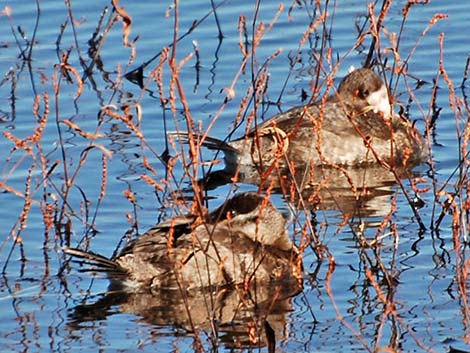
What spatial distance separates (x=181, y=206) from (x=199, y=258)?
3.44ft

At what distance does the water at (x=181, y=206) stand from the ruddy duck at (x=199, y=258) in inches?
5.9

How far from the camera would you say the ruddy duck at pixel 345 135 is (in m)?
12.1

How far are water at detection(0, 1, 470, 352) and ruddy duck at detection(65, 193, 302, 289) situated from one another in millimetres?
151

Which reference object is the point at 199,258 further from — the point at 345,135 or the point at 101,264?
the point at 345,135

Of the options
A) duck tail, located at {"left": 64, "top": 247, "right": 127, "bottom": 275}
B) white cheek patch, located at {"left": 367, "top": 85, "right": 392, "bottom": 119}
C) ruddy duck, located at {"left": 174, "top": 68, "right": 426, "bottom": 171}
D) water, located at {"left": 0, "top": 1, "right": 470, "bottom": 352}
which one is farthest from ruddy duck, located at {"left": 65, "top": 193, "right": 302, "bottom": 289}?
white cheek patch, located at {"left": 367, "top": 85, "right": 392, "bottom": 119}

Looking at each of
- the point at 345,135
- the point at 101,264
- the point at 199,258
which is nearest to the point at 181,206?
the point at 199,258

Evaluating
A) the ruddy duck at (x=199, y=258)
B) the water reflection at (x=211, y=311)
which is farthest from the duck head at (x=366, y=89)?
the water reflection at (x=211, y=311)

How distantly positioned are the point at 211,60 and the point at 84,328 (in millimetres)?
5656

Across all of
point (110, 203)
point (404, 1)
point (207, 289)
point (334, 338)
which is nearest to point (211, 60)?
point (404, 1)

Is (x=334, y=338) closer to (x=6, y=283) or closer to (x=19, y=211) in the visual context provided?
(x=6, y=283)

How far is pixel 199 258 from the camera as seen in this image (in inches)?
366

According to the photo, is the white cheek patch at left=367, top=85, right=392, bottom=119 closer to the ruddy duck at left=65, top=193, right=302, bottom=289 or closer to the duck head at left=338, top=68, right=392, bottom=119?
the duck head at left=338, top=68, right=392, bottom=119

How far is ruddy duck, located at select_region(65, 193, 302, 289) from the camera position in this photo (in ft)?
30.1

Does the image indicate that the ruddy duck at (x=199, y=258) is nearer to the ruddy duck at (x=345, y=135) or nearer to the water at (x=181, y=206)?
the water at (x=181, y=206)
